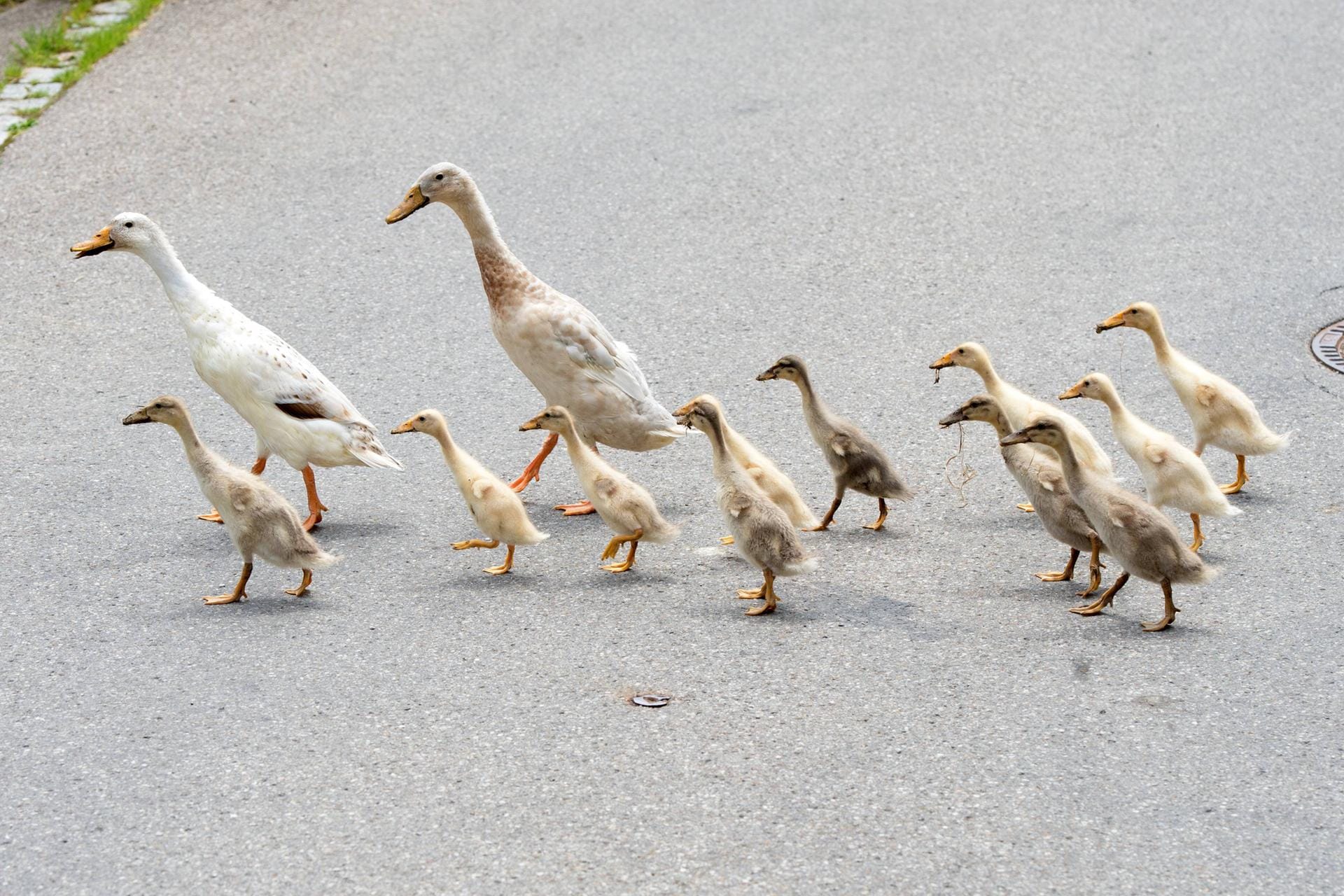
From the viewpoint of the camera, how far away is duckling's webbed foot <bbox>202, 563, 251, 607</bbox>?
6.40 meters

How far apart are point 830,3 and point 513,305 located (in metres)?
6.93

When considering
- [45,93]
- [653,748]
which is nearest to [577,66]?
[45,93]

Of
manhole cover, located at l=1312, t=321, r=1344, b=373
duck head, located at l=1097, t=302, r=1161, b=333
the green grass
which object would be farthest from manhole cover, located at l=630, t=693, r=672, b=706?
the green grass

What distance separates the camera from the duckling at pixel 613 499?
260 inches

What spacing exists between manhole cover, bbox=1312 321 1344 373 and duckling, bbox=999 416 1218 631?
107 inches

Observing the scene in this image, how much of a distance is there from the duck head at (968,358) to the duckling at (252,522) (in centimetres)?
294

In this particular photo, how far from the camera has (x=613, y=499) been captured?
6621 millimetres

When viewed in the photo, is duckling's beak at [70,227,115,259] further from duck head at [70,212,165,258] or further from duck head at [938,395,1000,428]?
duck head at [938,395,1000,428]

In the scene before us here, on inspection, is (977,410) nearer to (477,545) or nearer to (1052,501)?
(1052,501)

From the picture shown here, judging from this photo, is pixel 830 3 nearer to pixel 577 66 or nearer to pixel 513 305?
pixel 577 66

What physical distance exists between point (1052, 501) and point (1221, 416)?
118 cm

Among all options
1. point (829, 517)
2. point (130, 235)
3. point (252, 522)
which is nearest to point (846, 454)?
point (829, 517)

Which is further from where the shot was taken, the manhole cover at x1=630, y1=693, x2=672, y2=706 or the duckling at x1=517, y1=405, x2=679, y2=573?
the duckling at x1=517, y1=405, x2=679, y2=573

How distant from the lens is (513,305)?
24.5 ft
